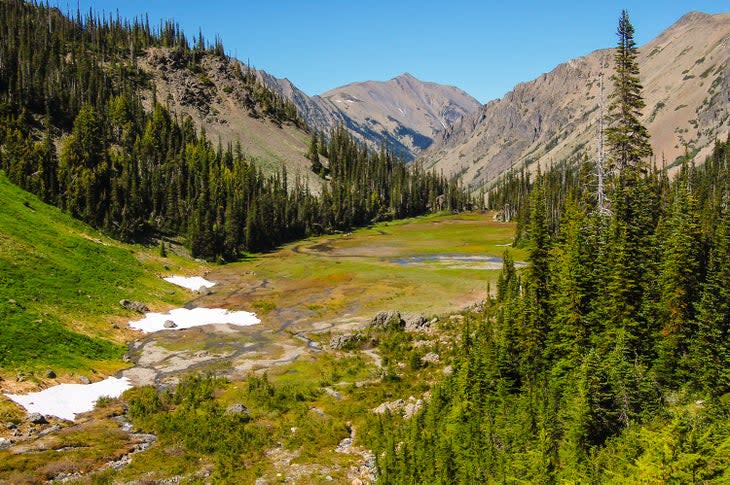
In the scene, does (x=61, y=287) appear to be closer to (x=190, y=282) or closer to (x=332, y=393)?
(x=190, y=282)

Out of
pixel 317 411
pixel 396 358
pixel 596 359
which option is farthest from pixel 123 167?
pixel 596 359

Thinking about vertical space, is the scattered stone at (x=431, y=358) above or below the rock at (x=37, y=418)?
above

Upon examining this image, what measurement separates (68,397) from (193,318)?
30.2 meters

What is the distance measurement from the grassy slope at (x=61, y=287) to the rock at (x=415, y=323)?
31.4 meters

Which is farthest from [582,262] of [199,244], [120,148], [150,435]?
[120,148]

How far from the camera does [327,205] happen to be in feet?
614

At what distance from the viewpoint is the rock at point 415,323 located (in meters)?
60.5

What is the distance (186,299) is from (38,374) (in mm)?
38973

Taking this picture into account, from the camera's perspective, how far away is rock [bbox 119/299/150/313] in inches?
2680

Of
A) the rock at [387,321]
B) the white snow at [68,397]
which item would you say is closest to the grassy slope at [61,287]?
the white snow at [68,397]

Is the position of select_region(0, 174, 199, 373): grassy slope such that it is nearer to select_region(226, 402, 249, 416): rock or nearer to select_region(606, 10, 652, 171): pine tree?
select_region(226, 402, 249, 416): rock

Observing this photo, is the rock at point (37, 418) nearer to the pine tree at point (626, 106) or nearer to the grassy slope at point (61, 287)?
the grassy slope at point (61, 287)

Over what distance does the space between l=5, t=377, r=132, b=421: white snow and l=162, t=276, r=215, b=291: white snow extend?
44.1 m

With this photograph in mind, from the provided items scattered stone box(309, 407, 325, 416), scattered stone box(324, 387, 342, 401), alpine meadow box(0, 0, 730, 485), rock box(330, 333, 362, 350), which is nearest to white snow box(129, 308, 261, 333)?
alpine meadow box(0, 0, 730, 485)
